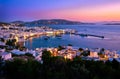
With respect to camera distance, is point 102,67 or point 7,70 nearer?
point 102,67

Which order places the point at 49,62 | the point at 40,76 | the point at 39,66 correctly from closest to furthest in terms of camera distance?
1. the point at 40,76
2. the point at 39,66
3. the point at 49,62

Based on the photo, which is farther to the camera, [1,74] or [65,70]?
[1,74]

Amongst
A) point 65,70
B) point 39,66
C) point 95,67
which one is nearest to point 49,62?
point 39,66

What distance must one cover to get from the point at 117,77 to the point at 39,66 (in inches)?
79.4

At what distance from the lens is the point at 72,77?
4.93m

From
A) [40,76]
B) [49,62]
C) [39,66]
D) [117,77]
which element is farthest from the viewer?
[49,62]

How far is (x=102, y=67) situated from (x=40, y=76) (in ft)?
4.96

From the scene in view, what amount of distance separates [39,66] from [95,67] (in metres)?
1.45

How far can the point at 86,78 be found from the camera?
489cm

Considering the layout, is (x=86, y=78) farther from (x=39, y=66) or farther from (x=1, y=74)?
(x=1, y=74)

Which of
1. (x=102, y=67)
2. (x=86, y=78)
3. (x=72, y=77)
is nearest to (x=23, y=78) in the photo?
(x=72, y=77)

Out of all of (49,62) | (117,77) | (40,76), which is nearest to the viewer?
(117,77)

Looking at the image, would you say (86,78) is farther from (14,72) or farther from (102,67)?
(14,72)

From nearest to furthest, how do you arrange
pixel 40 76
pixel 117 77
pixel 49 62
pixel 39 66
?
1. pixel 117 77
2. pixel 40 76
3. pixel 39 66
4. pixel 49 62
